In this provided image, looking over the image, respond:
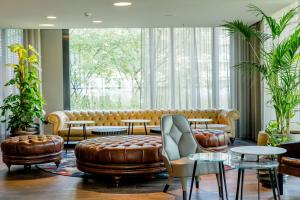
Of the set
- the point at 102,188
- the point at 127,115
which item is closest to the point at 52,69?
the point at 127,115

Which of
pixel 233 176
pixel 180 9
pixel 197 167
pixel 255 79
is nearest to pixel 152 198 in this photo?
pixel 197 167

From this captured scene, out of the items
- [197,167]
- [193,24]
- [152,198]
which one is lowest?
[152,198]

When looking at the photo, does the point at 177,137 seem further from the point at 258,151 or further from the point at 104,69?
the point at 104,69

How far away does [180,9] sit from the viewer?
7.34 meters

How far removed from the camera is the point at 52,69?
1027cm

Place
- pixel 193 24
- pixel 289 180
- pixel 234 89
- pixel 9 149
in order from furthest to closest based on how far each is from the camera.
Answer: pixel 234 89, pixel 193 24, pixel 9 149, pixel 289 180

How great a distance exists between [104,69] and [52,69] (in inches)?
51.2

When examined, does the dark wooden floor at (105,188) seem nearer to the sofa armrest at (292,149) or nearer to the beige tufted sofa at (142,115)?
the sofa armrest at (292,149)

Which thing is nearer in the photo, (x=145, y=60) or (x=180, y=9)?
(x=180, y=9)

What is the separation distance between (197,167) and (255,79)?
5.31 meters

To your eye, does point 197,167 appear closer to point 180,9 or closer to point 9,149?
point 9,149

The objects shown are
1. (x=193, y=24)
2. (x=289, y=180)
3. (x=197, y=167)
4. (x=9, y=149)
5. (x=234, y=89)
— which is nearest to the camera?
(x=197, y=167)

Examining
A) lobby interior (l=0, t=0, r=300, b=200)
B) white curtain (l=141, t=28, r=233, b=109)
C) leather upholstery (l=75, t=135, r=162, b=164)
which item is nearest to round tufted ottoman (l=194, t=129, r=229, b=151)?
lobby interior (l=0, t=0, r=300, b=200)

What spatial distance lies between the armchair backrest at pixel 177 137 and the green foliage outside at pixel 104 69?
547cm
